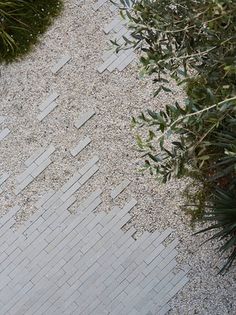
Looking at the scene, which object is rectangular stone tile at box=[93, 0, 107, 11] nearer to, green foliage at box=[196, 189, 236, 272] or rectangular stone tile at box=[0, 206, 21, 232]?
rectangular stone tile at box=[0, 206, 21, 232]

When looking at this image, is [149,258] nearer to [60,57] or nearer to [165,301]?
[165,301]

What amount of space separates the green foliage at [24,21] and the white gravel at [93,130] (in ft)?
0.24

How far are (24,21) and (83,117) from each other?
94 centimetres

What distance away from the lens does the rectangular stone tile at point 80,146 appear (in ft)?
15.0

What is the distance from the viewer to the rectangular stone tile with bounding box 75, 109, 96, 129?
4602 millimetres

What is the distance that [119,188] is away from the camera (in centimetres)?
449

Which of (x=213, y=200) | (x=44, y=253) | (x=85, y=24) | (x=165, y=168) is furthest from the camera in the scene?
(x=85, y=24)

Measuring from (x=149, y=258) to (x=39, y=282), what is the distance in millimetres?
836

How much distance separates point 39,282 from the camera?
173 inches

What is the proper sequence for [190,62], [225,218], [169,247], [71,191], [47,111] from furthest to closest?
[47,111] < [71,191] < [169,247] < [225,218] < [190,62]

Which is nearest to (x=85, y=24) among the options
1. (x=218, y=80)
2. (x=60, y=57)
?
(x=60, y=57)

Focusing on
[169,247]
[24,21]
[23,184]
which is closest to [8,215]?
[23,184]

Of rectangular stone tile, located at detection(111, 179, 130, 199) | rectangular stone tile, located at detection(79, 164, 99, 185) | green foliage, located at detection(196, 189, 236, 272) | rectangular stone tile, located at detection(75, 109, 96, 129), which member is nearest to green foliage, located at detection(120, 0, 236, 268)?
green foliage, located at detection(196, 189, 236, 272)

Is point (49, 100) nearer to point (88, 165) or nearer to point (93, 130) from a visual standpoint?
point (93, 130)
